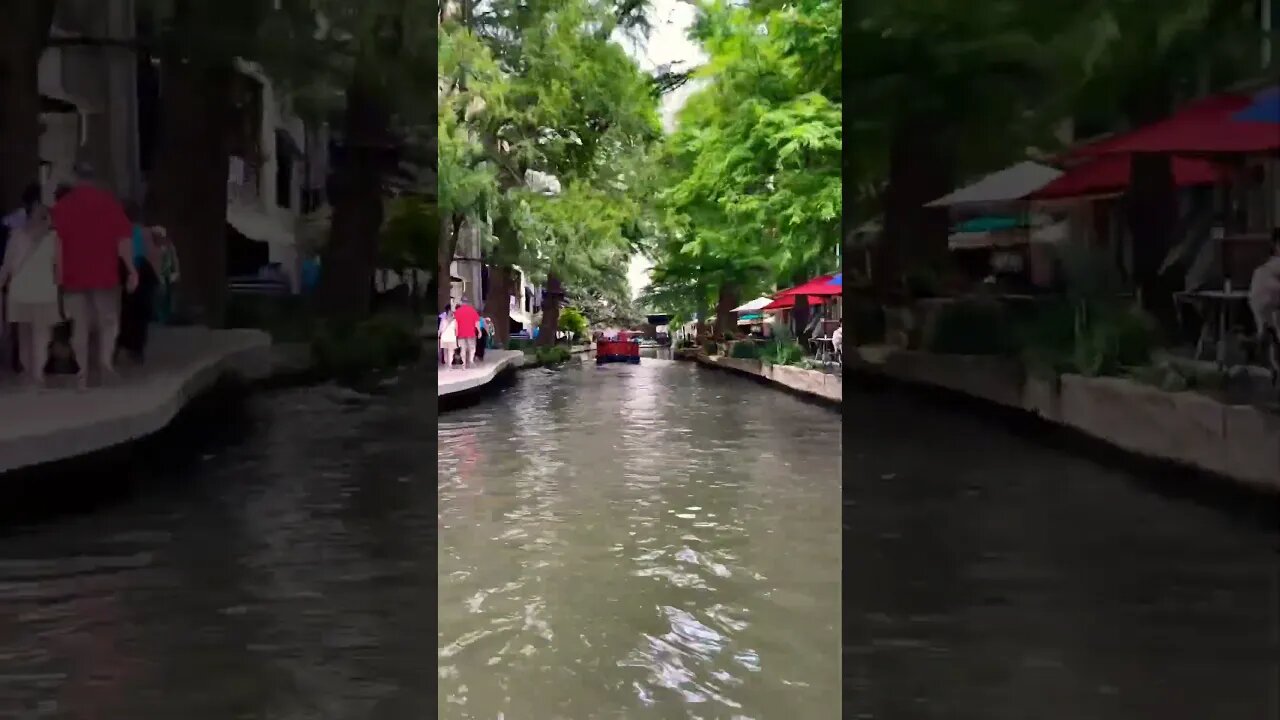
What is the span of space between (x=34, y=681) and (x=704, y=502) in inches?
150

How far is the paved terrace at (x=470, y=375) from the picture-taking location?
12.1 meters

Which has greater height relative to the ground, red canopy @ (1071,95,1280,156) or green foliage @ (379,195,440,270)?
red canopy @ (1071,95,1280,156)

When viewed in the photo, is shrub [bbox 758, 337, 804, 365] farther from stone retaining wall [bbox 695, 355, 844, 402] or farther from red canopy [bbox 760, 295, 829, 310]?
red canopy [bbox 760, 295, 829, 310]

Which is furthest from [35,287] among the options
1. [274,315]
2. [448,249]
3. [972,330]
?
[448,249]

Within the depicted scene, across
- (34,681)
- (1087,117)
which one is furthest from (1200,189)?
(34,681)

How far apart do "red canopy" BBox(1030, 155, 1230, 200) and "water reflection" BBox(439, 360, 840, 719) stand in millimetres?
1648

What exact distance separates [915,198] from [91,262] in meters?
2.60

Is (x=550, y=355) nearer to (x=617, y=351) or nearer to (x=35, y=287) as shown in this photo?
(x=617, y=351)

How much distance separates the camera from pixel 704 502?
6082 mm

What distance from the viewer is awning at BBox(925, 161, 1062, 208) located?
3045 millimetres

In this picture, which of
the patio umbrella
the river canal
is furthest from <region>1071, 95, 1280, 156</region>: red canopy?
the river canal

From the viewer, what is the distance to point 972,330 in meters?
3.26

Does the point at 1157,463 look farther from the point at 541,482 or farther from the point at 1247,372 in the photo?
the point at 541,482

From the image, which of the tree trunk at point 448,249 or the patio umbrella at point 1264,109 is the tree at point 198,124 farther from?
the tree trunk at point 448,249
